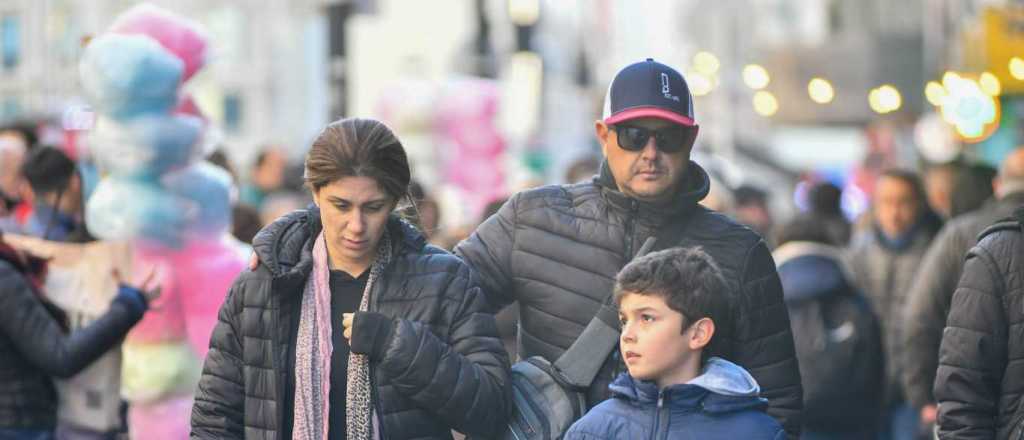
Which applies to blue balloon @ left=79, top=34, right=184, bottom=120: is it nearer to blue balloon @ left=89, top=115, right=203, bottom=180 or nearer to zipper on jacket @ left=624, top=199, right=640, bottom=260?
blue balloon @ left=89, top=115, right=203, bottom=180

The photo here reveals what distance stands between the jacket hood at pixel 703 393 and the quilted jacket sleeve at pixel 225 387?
98 centimetres

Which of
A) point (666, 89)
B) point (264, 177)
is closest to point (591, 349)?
point (666, 89)

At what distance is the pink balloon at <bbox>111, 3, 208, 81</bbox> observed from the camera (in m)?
8.90

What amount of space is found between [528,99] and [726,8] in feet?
180

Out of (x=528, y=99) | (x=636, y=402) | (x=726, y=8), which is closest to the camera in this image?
(x=636, y=402)

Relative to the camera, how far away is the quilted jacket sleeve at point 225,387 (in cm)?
567

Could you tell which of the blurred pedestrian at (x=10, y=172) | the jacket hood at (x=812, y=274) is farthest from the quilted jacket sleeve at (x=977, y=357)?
the blurred pedestrian at (x=10, y=172)

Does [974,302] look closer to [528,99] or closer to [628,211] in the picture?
[628,211]

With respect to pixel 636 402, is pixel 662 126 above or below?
above

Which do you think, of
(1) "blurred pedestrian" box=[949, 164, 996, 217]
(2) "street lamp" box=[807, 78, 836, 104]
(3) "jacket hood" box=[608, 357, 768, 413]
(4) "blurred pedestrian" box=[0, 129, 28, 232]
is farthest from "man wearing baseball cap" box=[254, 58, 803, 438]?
(2) "street lamp" box=[807, 78, 836, 104]

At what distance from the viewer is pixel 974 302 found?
6238 millimetres

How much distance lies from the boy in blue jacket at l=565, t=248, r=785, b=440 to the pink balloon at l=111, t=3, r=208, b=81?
3.72 m

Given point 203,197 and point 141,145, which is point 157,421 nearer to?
point 203,197

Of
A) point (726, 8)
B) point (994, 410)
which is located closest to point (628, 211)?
point (994, 410)
